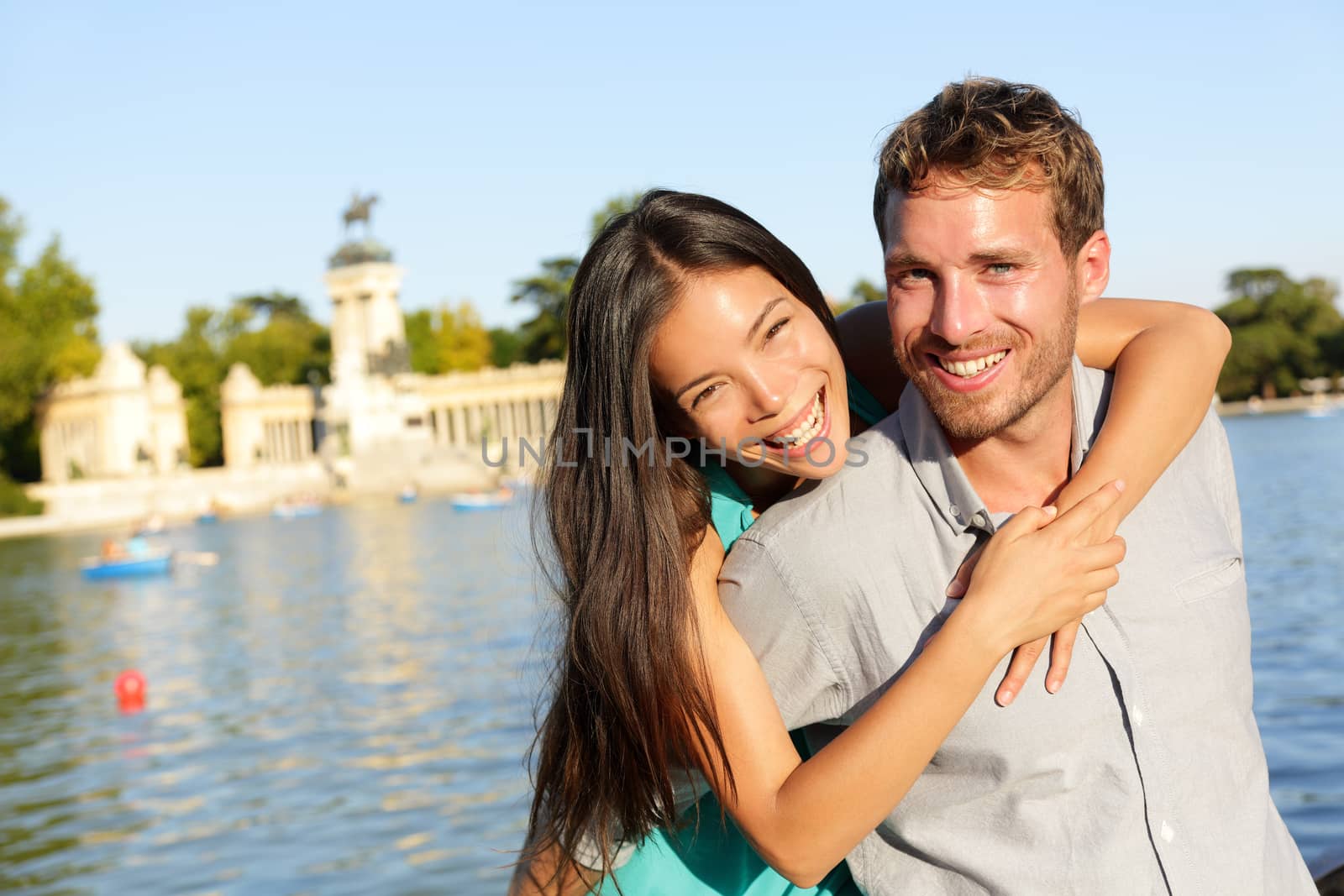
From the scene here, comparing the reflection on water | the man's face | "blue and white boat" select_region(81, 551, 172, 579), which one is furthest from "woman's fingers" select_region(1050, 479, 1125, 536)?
"blue and white boat" select_region(81, 551, 172, 579)

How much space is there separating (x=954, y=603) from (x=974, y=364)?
1.27 feet

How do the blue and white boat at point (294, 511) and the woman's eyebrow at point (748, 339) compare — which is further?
the blue and white boat at point (294, 511)

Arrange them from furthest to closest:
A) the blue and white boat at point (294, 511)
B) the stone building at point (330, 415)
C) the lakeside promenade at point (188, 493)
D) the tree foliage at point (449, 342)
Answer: the tree foliage at point (449, 342) → the stone building at point (330, 415) → the lakeside promenade at point (188, 493) → the blue and white boat at point (294, 511)

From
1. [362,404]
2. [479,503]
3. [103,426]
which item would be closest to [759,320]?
[479,503]

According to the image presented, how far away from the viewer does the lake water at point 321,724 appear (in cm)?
831

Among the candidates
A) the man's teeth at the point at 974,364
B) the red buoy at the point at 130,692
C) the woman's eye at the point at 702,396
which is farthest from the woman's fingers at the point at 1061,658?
the red buoy at the point at 130,692

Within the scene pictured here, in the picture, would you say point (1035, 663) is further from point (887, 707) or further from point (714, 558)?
point (714, 558)

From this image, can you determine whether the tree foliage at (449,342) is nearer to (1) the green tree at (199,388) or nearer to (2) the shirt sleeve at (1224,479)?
(1) the green tree at (199,388)

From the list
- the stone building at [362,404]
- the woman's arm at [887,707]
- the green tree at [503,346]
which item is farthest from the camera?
the green tree at [503,346]

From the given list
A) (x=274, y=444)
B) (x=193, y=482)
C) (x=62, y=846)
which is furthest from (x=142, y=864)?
(x=274, y=444)

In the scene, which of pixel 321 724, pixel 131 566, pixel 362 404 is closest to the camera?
pixel 321 724

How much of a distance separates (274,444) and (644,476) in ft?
231

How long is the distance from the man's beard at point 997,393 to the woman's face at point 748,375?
0.20m

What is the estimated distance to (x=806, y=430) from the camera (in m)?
2.25
